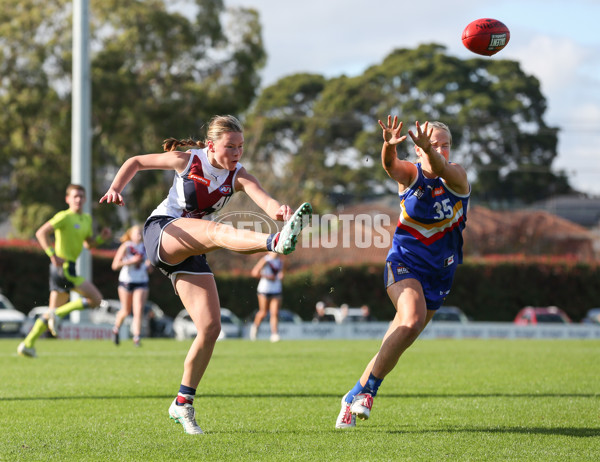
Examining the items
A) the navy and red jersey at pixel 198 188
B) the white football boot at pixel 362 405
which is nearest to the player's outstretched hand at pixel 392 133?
the navy and red jersey at pixel 198 188

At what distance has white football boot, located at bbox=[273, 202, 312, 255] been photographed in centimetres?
545

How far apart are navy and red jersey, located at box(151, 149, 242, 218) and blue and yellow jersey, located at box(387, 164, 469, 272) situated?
4.43 ft

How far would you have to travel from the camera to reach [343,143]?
55500 millimetres

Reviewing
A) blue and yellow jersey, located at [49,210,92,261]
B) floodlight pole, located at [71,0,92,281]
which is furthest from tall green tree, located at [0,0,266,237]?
blue and yellow jersey, located at [49,210,92,261]

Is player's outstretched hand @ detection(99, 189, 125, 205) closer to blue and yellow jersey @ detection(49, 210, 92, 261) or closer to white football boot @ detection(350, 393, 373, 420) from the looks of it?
white football boot @ detection(350, 393, 373, 420)

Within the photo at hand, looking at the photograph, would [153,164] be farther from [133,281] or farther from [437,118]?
[437,118]

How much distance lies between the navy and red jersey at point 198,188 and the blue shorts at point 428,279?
4.55ft

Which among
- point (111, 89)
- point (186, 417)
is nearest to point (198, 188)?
point (186, 417)

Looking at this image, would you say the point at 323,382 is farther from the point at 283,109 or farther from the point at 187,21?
the point at 283,109

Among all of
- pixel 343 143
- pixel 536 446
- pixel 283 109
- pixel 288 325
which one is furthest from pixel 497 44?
pixel 283 109

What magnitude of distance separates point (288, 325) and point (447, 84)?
32505mm

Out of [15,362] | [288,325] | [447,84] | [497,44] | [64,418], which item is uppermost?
[447,84]

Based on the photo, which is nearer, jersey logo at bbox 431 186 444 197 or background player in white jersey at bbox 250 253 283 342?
jersey logo at bbox 431 186 444 197

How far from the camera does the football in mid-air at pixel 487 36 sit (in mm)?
7312
